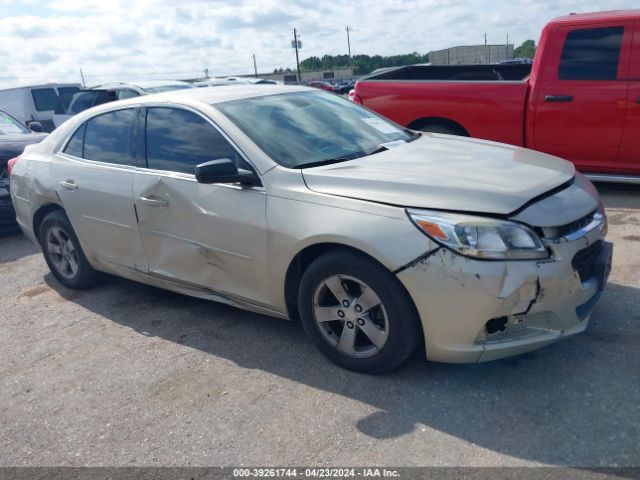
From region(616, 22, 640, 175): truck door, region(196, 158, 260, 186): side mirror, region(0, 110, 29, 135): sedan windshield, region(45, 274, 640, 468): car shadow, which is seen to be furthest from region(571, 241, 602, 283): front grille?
region(0, 110, 29, 135): sedan windshield

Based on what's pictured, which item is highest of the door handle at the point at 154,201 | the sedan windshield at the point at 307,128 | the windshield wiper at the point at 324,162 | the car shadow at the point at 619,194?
the sedan windshield at the point at 307,128

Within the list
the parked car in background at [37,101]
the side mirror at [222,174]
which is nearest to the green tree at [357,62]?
the parked car in background at [37,101]

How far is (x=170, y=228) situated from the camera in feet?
13.3

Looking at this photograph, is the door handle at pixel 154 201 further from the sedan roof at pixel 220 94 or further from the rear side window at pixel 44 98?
the rear side window at pixel 44 98

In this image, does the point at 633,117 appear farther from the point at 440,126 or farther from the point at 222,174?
the point at 222,174

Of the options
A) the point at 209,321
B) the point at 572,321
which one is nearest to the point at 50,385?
the point at 209,321

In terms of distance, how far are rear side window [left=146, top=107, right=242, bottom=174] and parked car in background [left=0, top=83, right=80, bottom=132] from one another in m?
13.3

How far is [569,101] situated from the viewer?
647 centimetres

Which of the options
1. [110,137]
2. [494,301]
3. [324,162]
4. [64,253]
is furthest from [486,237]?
[64,253]

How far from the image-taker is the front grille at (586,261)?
3.08 meters

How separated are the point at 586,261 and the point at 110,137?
3493 millimetres

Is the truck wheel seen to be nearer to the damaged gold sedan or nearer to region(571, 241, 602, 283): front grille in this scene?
the damaged gold sedan

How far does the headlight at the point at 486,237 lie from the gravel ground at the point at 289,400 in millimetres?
777

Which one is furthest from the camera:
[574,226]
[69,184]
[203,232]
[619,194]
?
[619,194]
